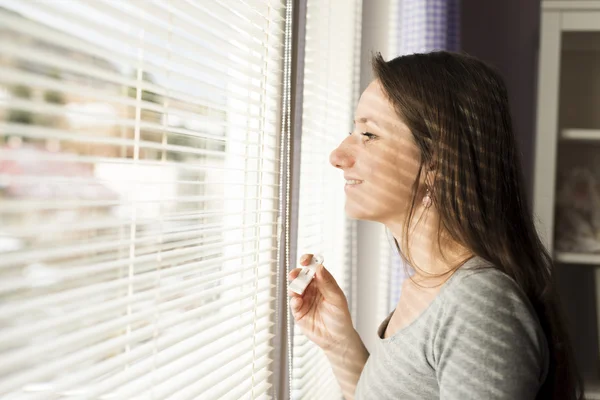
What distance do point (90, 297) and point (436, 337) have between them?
52 centimetres

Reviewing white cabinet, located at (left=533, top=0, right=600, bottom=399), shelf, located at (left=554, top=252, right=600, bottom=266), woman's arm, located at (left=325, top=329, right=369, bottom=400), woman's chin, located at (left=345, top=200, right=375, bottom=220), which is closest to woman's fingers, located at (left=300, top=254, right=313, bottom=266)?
woman's chin, located at (left=345, top=200, right=375, bottom=220)

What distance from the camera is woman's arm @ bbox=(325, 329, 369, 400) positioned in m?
1.25

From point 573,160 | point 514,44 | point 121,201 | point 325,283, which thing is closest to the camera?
point 121,201

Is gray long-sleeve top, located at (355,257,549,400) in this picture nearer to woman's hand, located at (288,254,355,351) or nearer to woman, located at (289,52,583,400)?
woman, located at (289,52,583,400)

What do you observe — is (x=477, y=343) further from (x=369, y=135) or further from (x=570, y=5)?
(x=570, y=5)

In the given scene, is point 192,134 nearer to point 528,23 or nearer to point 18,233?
point 18,233

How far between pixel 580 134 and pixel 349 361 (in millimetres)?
1341

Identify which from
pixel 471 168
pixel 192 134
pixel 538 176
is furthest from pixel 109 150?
pixel 538 176

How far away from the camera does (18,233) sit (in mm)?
570

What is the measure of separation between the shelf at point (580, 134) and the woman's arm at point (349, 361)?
1.28 meters

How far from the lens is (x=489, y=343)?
853 millimetres

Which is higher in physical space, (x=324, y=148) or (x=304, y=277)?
(x=324, y=148)

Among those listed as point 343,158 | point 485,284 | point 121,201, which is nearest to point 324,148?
point 343,158

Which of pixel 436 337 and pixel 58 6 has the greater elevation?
pixel 58 6
